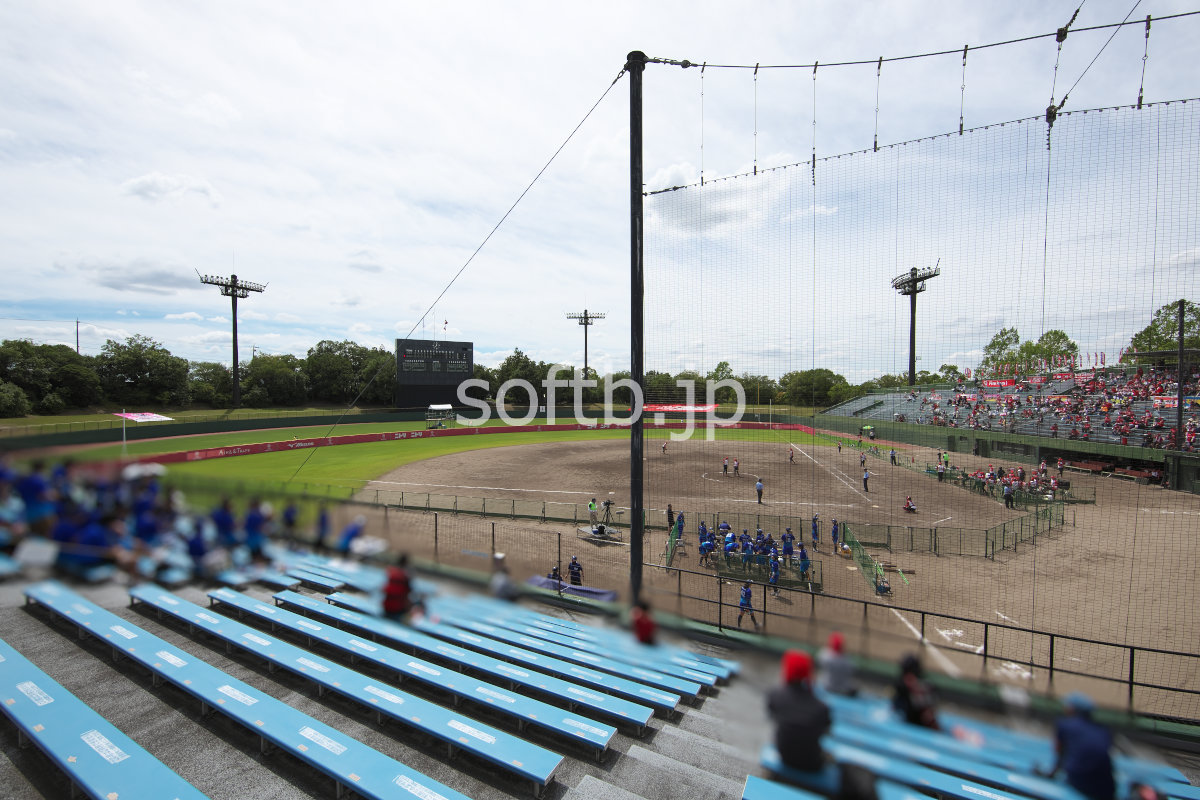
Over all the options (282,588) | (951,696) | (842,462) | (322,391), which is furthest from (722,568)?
(322,391)

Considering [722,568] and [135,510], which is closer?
[135,510]

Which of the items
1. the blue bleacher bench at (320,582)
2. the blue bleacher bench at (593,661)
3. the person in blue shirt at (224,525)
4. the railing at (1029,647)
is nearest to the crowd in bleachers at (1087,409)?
the railing at (1029,647)

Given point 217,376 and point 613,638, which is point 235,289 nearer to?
point 217,376

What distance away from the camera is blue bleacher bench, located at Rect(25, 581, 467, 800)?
6.05 metres

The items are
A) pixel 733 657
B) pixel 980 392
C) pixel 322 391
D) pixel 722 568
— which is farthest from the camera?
pixel 322 391

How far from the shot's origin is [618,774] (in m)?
6.63

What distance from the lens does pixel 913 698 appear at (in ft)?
4.69

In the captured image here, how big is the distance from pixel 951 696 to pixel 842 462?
3904 cm

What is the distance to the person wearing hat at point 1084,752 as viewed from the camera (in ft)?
4.03

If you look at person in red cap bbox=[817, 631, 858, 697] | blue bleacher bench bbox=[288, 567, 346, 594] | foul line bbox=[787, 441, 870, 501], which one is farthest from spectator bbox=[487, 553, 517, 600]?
foul line bbox=[787, 441, 870, 501]

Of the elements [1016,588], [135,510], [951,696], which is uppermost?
[135,510]

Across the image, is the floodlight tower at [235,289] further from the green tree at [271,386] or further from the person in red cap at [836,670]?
the person in red cap at [836,670]

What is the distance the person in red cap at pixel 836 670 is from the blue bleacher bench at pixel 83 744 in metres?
8.38

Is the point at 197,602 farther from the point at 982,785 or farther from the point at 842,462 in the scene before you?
the point at 842,462
